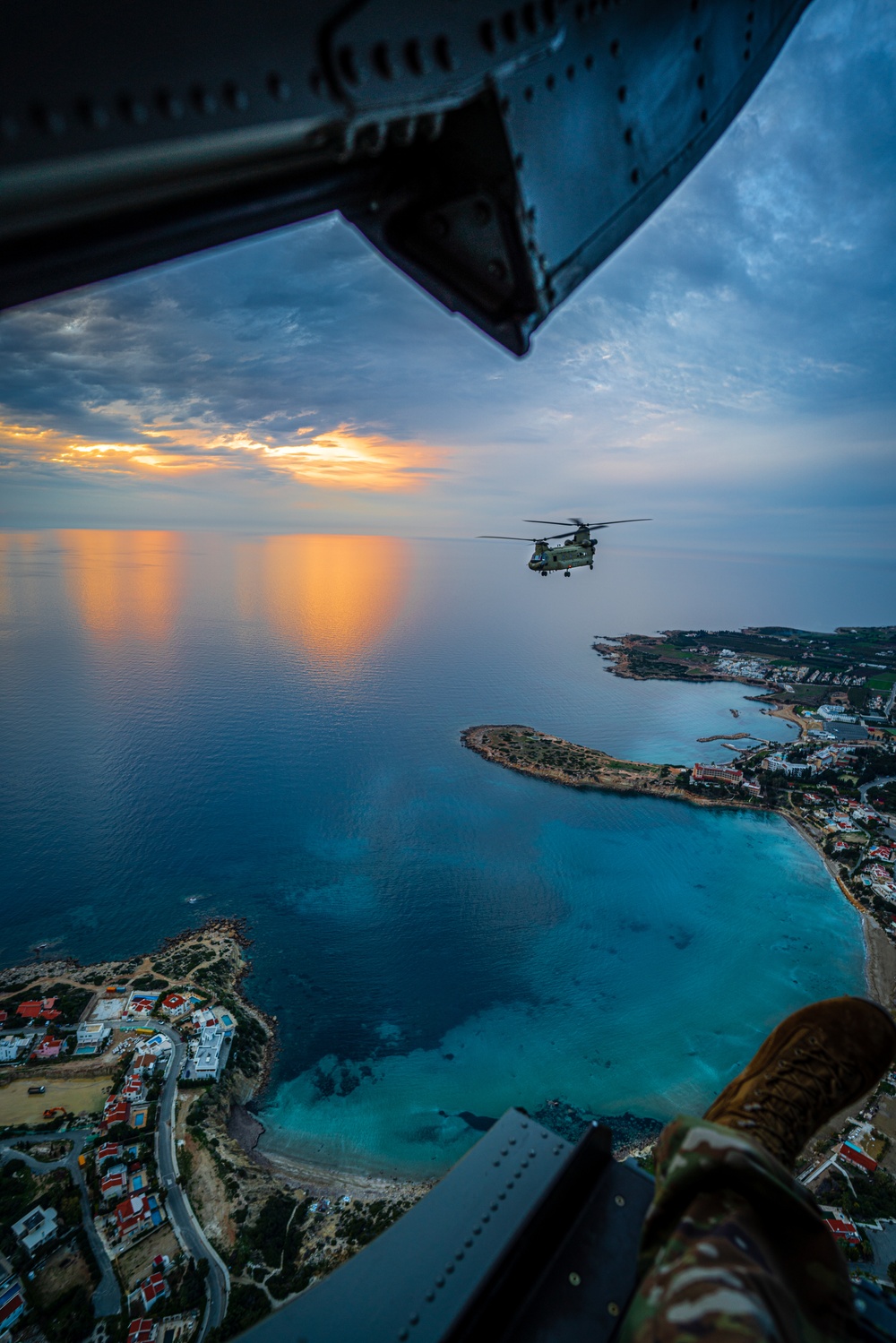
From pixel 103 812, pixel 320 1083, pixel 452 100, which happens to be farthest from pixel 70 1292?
pixel 103 812

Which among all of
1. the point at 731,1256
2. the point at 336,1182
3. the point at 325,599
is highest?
the point at 731,1256

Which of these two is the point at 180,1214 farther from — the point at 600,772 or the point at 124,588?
the point at 124,588

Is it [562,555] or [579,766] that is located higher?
[562,555]

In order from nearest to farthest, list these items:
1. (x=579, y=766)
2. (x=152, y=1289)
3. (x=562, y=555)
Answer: (x=152, y=1289) → (x=562, y=555) → (x=579, y=766)

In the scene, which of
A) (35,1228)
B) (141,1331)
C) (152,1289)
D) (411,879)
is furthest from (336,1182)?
(411,879)

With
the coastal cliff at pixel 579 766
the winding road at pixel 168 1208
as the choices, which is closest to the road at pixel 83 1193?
the winding road at pixel 168 1208

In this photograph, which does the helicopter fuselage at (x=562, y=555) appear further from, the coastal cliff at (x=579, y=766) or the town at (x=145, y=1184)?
the town at (x=145, y=1184)
